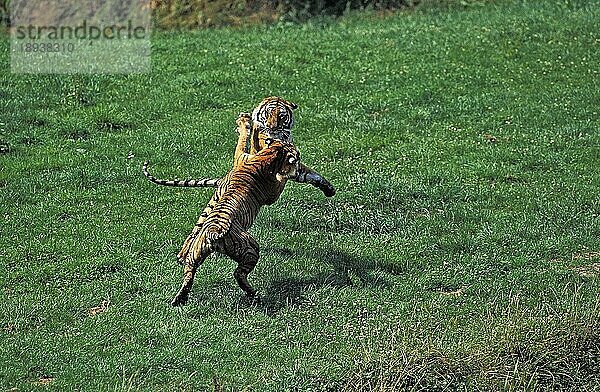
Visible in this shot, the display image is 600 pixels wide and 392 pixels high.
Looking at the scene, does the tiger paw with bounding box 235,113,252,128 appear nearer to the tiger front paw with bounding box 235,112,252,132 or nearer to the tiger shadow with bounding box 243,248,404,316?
the tiger front paw with bounding box 235,112,252,132

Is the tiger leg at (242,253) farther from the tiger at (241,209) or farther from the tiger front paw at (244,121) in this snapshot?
the tiger front paw at (244,121)

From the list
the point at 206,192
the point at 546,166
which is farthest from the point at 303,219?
the point at 546,166

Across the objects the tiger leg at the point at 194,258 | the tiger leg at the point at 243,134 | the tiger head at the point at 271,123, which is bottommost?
the tiger leg at the point at 194,258

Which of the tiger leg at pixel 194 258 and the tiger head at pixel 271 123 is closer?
the tiger leg at pixel 194 258

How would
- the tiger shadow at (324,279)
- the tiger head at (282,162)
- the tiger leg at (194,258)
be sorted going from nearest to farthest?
the tiger leg at (194,258) → the tiger shadow at (324,279) → the tiger head at (282,162)

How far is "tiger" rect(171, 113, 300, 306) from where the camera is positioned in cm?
826

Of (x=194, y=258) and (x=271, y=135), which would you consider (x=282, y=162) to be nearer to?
(x=271, y=135)

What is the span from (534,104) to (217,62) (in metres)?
4.66

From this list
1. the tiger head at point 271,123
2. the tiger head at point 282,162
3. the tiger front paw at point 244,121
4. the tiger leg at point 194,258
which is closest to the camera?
the tiger leg at point 194,258

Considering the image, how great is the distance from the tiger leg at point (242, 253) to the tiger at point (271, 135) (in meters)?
1.11

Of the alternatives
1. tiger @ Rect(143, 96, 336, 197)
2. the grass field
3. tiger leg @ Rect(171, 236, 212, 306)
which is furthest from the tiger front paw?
tiger leg @ Rect(171, 236, 212, 306)

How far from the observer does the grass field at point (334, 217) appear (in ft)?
25.9

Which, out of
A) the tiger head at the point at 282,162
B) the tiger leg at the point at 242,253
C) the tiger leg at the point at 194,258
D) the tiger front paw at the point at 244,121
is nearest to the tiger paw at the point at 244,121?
the tiger front paw at the point at 244,121

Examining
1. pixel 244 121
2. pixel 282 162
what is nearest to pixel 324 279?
pixel 282 162
